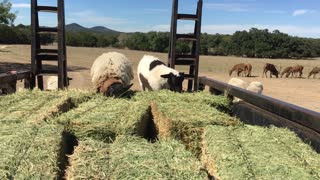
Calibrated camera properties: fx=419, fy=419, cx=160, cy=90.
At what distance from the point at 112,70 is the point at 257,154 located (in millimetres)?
5434

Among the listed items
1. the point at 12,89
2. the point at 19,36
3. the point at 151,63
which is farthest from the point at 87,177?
the point at 19,36

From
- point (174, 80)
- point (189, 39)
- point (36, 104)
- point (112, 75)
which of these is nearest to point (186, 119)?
point (36, 104)

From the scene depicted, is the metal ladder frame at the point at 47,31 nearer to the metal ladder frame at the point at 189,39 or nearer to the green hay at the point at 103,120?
the metal ladder frame at the point at 189,39

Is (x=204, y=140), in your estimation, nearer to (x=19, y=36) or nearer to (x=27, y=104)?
(x=27, y=104)

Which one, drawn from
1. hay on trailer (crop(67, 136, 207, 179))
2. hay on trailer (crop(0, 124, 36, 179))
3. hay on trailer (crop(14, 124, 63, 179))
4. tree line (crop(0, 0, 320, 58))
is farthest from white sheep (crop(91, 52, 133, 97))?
tree line (crop(0, 0, 320, 58))

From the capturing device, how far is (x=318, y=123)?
4.36m

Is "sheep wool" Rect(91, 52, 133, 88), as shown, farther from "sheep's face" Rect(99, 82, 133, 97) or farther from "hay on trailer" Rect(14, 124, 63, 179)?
"hay on trailer" Rect(14, 124, 63, 179)

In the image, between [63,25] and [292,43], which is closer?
[63,25]

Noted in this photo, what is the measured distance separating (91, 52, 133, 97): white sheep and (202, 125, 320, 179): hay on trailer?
305 centimetres

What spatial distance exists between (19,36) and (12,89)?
207ft

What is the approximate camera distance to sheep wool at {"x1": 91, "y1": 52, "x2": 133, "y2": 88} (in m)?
8.63

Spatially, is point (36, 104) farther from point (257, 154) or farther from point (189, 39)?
point (189, 39)

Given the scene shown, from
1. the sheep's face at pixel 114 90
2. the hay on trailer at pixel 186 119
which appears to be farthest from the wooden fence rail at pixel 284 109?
the sheep's face at pixel 114 90

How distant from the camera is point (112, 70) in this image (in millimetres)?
8977
